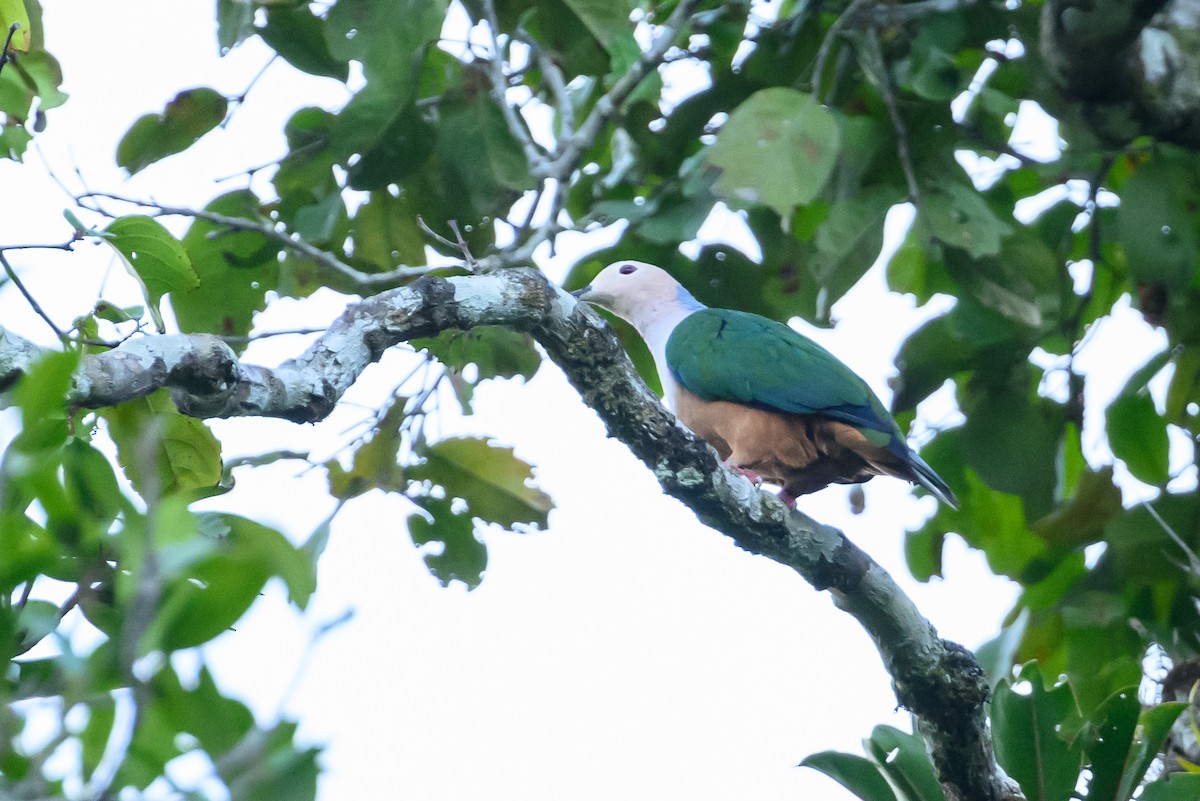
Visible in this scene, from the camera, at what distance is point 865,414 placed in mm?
3830

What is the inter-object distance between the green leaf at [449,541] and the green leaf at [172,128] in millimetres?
1160

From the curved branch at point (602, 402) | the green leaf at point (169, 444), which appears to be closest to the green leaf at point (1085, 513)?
the curved branch at point (602, 402)

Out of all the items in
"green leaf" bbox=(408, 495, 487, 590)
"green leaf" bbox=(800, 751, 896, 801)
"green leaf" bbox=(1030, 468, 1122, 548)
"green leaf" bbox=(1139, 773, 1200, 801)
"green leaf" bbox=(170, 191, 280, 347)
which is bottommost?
"green leaf" bbox=(1139, 773, 1200, 801)

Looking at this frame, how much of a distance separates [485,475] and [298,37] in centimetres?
126

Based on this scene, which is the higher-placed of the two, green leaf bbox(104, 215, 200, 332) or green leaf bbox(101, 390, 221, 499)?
green leaf bbox(104, 215, 200, 332)

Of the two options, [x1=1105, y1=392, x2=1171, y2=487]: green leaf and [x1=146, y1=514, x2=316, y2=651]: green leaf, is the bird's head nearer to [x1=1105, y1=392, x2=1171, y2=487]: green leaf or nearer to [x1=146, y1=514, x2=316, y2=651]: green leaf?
[x1=1105, y1=392, x2=1171, y2=487]: green leaf

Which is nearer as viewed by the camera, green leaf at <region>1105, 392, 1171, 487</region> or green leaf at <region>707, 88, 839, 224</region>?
green leaf at <region>707, 88, 839, 224</region>

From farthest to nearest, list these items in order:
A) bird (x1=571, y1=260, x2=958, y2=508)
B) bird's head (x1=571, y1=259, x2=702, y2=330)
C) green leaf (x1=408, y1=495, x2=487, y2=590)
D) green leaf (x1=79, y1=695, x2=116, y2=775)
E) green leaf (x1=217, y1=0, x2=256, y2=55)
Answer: bird's head (x1=571, y1=259, x2=702, y2=330) < bird (x1=571, y1=260, x2=958, y2=508) < green leaf (x1=408, y1=495, x2=487, y2=590) < green leaf (x1=217, y1=0, x2=256, y2=55) < green leaf (x1=79, y1=695, x2=116, y2=775)

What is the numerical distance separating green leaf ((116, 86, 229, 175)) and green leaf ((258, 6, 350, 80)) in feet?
0.72

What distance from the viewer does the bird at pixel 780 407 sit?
380 cm

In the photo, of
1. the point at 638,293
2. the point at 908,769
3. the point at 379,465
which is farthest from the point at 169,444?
the point at 638,293

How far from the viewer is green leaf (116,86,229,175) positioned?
334 centimetres

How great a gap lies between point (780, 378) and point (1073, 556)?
113 centimetres

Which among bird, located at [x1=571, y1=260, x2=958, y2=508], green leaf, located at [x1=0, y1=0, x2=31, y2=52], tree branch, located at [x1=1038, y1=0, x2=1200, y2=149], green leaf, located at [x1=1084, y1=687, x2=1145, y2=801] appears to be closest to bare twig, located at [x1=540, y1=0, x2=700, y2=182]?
bird, located at [x1=571, y1=260, x2=958, y2=508]
